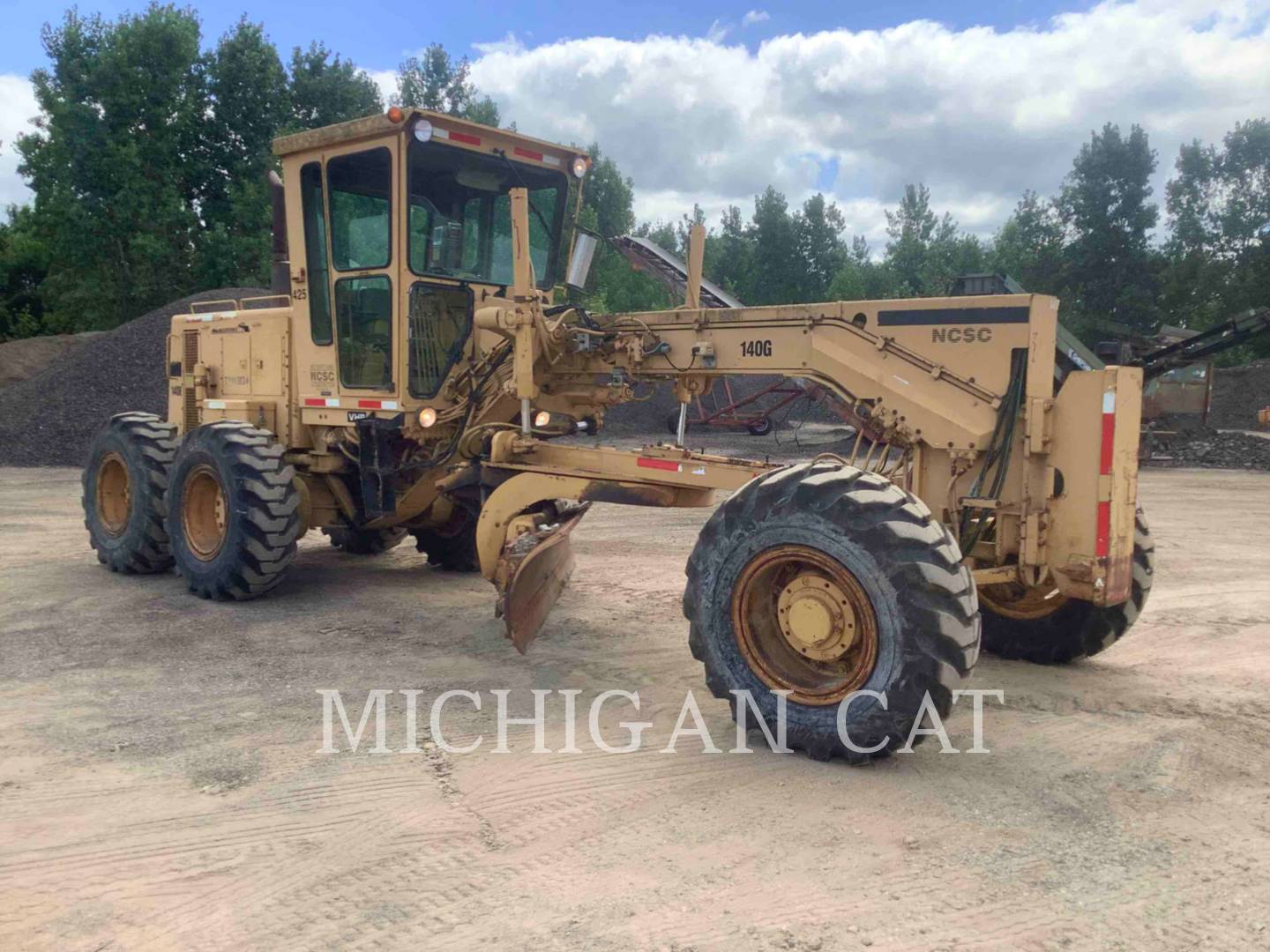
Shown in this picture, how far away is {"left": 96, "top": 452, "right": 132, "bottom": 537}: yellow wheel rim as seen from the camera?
354 inches

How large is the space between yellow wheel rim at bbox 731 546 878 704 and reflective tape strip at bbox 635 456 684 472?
4.24 feet

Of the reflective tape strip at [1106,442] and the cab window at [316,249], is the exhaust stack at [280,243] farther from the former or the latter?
the reflective tape strip at [1106,442]

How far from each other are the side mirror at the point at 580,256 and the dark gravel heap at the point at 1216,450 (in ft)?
56.3

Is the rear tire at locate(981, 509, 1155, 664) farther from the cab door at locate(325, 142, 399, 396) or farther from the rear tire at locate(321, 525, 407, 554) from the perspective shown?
the rear tire at locate(321, 525, 407, 554)

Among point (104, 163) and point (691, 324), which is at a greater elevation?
point (104, 163)

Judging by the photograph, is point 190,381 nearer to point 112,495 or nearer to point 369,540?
point 112,495

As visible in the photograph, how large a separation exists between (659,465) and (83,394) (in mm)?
18672

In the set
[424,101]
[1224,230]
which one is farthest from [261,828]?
[1224,230]

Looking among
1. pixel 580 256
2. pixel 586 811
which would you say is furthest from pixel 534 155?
pixel 586 811

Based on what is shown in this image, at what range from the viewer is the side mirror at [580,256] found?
6.87 metres

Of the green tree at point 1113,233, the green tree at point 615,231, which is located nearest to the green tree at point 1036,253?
the green tree at point 1113,233

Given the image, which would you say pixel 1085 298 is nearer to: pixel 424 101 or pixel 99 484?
pixel 424 101

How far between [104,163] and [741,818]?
108 ft

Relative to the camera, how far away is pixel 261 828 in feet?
12.8
